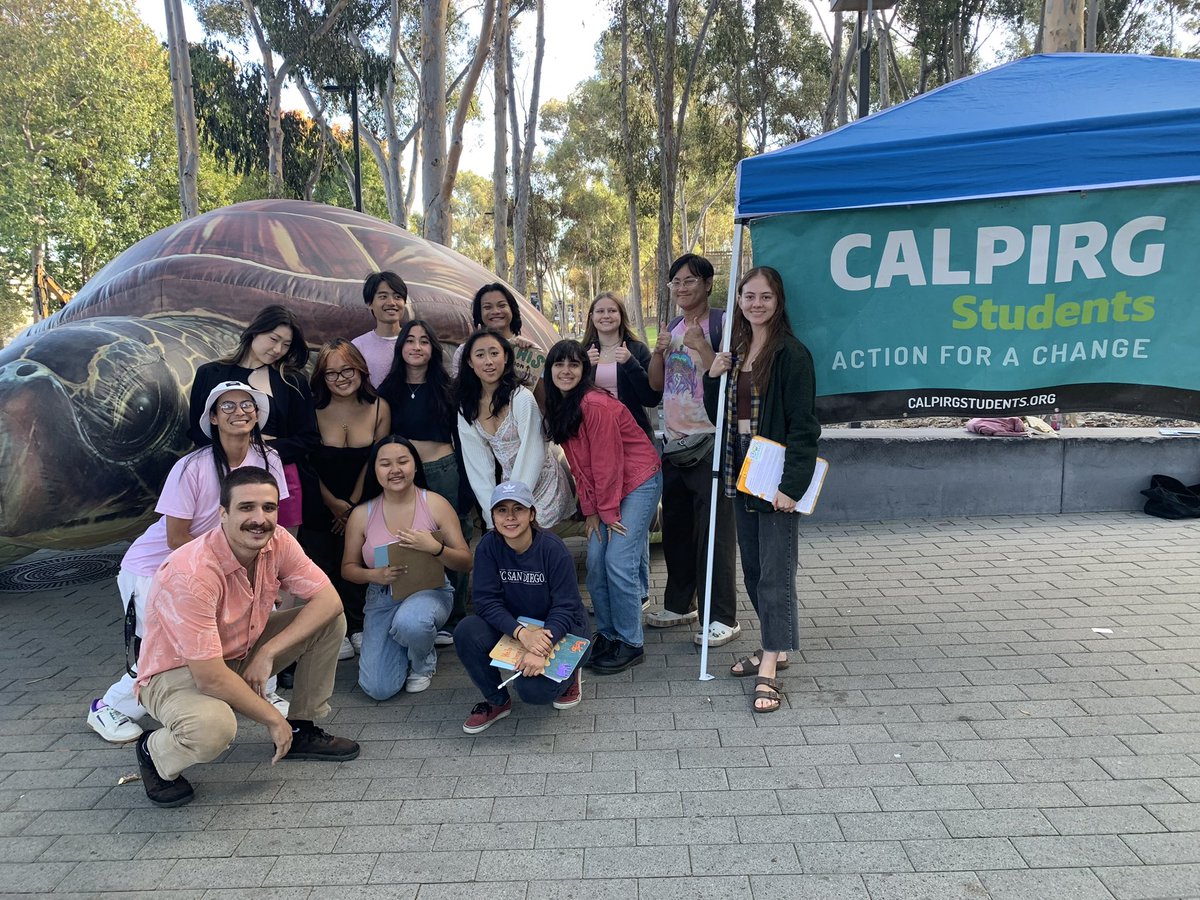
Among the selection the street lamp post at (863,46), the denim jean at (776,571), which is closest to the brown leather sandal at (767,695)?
the denim jean at (776,571)

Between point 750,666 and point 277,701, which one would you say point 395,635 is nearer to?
point 277,701

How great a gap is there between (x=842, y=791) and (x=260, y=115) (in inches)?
933

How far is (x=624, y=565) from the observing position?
3725 mm

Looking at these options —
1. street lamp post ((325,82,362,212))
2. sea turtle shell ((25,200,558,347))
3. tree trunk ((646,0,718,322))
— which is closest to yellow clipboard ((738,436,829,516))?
sea turtle shell ((25,200,558,347))

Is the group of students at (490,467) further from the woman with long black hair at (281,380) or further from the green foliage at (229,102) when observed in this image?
the green foliage at (229,102)

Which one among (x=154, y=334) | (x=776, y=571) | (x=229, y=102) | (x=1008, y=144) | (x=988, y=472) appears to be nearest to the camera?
(x=1008, y=144)

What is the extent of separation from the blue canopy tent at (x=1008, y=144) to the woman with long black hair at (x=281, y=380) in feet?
7.13

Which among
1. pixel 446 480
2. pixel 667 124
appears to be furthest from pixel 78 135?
pixel 446 480

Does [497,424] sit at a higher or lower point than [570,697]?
higher

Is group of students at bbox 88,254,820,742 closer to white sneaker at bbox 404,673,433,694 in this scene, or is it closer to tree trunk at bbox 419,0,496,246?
white sneaker at bbox 404,673,433,694

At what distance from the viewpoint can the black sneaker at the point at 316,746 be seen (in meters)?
3.14

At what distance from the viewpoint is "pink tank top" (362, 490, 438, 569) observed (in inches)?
146

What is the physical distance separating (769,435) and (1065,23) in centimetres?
637

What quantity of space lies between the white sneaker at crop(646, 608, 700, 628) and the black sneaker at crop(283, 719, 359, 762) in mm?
1799
